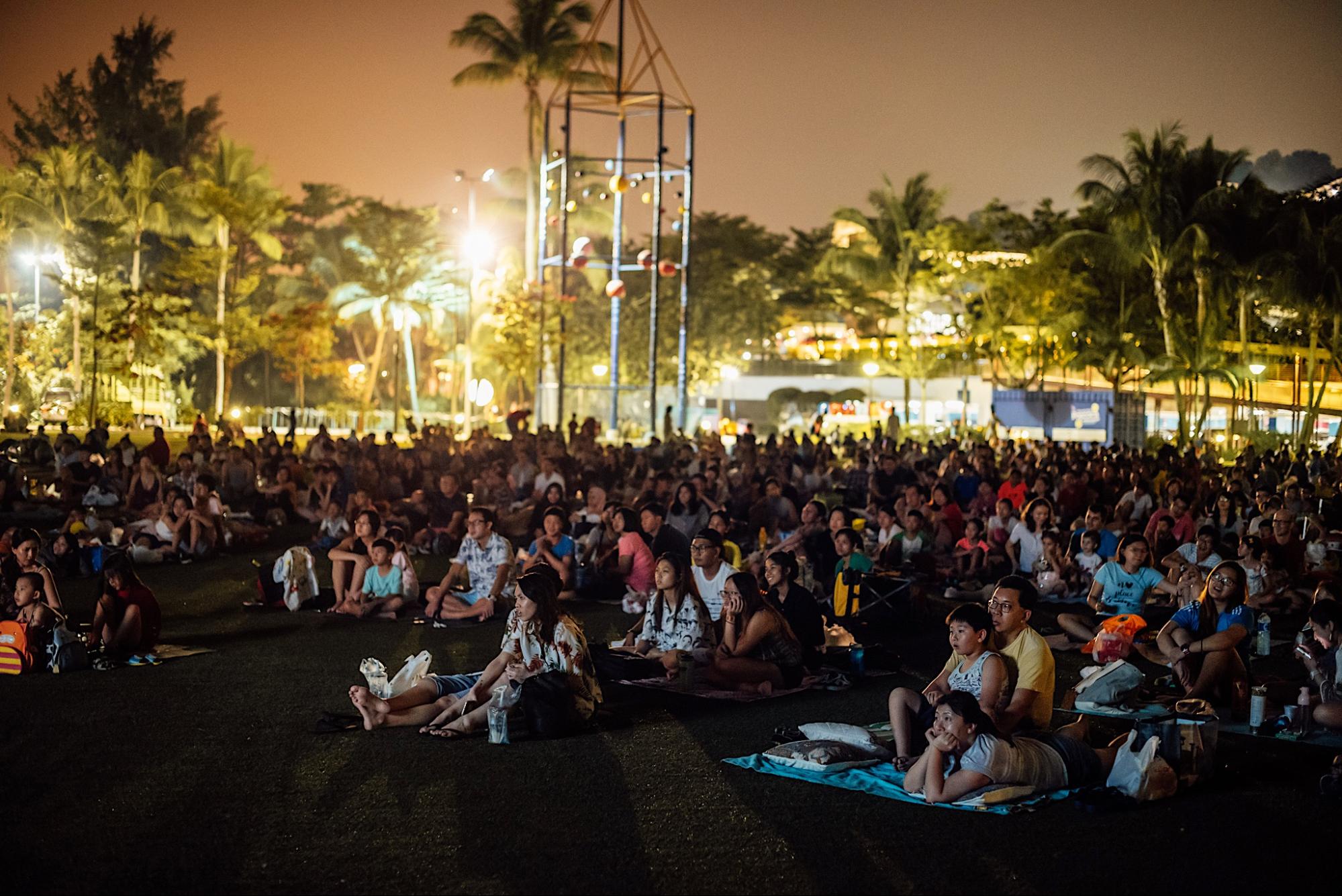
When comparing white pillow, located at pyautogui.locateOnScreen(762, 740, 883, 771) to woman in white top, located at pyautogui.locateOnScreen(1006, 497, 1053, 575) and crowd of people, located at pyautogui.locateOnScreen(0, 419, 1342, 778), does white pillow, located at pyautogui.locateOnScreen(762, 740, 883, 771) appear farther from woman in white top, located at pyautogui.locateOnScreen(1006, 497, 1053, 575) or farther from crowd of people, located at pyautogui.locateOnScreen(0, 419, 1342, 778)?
woman in white top, located at pyautogui.locateOnScreen(1006, 497, 1053, 575)

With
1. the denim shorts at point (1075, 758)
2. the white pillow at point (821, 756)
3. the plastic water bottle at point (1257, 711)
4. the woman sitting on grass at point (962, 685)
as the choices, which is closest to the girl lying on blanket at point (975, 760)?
the denim shorts at point (1075, 758)

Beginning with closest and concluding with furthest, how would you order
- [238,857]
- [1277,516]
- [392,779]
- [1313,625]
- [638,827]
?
[238,857] < [638,827] < [392,779] < [1313,625] < [1277,516]

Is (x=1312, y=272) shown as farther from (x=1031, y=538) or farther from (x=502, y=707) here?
(x=502, y=707)

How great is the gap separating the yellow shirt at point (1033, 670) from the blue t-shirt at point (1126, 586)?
14.2ft

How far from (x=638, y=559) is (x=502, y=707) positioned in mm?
4807

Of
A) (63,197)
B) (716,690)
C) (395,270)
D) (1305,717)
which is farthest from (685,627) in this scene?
(395,270)

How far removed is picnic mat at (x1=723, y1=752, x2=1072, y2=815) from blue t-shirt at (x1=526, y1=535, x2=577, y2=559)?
5.29 meters

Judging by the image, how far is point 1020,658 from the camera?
6820 mm

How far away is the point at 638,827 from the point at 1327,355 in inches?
1441

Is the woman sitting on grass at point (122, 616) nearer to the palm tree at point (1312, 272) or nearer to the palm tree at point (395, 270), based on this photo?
the palm tree at point (1312, 272)

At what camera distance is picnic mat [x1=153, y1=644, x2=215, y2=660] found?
964 centimetres

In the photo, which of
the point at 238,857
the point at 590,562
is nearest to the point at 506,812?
the point at 238,857

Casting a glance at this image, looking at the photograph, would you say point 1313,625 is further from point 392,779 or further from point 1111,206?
point 1111,206

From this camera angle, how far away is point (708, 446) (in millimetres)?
25422
